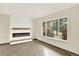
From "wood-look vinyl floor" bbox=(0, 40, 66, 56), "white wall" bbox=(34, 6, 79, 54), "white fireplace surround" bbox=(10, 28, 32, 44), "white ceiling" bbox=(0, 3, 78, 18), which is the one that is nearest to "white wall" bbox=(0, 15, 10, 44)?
"white fireplace surround" bbox=(10, 28, 32, 44)

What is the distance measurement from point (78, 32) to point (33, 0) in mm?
2769

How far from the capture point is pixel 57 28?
19.0 feet

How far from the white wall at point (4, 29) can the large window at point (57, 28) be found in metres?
2.92

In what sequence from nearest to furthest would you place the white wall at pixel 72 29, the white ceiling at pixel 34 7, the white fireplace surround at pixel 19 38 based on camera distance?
the white ceiling at pixel 34 7 → the white wall at pixel 72 29 → the white fireplace surround at pixel 19 38

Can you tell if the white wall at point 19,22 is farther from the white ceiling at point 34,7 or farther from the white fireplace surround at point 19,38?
the white ceiling at point 34,7

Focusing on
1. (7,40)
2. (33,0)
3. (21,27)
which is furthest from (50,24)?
→ (33,0)

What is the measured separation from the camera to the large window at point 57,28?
16.5 ft

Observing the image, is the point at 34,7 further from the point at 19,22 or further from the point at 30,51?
the point at 19,22

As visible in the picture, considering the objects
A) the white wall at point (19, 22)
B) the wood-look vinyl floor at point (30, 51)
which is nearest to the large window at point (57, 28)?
the wood-look vinyl floor at point (30, 51)

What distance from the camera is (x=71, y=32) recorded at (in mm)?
4281

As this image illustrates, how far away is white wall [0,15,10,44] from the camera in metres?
6.28

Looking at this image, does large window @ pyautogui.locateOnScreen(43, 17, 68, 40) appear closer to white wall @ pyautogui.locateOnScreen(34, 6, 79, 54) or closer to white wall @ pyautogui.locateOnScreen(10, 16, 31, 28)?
white wall @ pyautogui.locateOnScreen(34, 6, 79, 54)

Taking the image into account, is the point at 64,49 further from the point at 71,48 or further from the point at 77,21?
the point at 77,21

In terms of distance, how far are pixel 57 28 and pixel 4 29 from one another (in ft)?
12.1
